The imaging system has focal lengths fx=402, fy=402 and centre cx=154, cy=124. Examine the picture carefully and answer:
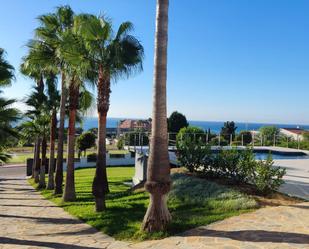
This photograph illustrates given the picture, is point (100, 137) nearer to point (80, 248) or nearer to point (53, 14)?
point (80, 248)

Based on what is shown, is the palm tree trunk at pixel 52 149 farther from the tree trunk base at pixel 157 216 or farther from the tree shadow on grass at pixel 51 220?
the tree trunk base at pixel 157 216

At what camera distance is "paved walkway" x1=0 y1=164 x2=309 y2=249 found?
23.4 ft

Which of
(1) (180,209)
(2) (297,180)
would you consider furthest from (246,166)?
(2) (297,180)

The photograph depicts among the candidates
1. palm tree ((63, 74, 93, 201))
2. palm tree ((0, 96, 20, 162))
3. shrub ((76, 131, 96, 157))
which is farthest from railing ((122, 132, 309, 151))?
shrub ((76, 131, 96, 157))

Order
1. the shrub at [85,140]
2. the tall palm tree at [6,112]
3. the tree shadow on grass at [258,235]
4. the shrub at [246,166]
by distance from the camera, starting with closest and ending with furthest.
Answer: the tree shadow on grass at [258,235], the shrub at [246,166], the tall palm tree at [6,112], the shrub at [85,140]

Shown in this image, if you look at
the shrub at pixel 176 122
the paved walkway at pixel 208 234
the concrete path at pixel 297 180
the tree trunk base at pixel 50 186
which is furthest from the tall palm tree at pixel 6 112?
the shrub at pixel 176 122

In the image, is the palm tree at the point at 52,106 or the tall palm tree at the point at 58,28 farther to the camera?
the palm tree at the point at 52,106

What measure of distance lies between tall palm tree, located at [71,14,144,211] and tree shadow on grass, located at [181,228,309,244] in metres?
5.25

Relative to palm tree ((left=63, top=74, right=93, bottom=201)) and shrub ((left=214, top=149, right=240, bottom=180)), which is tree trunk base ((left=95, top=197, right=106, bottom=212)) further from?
palm tree ((left=63, top=74, right=93, bottom=201))

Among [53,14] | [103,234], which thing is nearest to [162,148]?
[103,234]

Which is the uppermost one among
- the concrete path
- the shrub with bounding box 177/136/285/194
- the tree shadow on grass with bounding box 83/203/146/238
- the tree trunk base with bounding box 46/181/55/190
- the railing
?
the railing

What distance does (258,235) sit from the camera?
741cm

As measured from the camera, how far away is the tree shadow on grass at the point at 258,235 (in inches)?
278

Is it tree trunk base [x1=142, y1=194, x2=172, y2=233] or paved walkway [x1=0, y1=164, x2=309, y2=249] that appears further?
tree trunk base [x1=142, y1=194, x2=172, y2=233]
